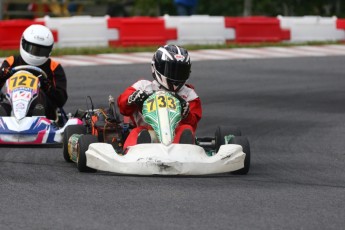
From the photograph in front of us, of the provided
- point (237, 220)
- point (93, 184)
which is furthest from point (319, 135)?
point (237, 220)

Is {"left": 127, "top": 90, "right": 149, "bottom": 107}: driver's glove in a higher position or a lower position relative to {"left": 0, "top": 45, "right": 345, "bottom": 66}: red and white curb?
higher

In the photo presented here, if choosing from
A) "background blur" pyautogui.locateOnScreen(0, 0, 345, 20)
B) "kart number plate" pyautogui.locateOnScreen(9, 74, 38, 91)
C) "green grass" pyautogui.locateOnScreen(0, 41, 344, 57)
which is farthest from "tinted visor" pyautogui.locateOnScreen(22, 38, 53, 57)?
"background blur" pyautogui.locateOnScreen(0, 0, 345, 20)

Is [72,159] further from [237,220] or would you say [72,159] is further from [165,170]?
[237,220]

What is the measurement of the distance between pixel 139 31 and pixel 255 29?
7.30 feet

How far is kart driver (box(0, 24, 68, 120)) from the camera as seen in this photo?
35.9ft

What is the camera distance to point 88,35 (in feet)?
67.9

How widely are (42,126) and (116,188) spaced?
304cm

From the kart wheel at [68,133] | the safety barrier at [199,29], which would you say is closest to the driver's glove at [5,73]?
the kart wheel at [68,133]

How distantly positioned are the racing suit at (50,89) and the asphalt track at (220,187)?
0.85 meters

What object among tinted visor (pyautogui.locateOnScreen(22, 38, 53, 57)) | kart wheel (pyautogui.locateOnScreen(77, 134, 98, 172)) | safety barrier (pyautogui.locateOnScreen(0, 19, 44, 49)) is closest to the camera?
kart wheel (pyautogui.locateOnScreen(77, 134, 98, 172))

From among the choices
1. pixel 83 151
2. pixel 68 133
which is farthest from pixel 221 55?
pixel 83 151

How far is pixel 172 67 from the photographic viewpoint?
871cm

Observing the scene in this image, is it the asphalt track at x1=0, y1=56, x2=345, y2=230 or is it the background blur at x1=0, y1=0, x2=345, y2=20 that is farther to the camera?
the background blur at x1=0, y1=0, x2=345, y2=20

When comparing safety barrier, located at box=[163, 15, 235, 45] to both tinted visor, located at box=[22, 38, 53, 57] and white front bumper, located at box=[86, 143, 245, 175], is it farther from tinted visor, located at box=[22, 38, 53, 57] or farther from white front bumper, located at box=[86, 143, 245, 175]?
white front bumper, located at box=[86, 143, 245, 175]
